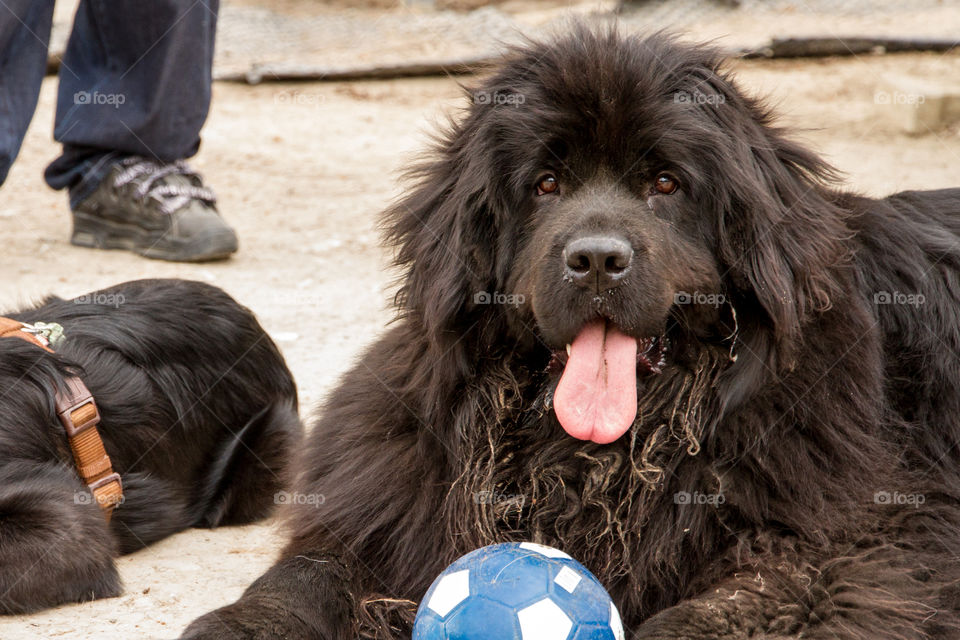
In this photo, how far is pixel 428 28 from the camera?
13.8 metres

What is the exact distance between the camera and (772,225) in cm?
312

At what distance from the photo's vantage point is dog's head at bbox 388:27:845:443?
301 centimetres

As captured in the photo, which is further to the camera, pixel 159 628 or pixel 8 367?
pixel 8 367

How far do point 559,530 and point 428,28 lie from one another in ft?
37.2

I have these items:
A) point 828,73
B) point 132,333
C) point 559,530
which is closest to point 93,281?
point 132,333

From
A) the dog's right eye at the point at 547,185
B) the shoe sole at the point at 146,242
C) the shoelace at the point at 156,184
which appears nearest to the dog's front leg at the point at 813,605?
the dog's right eye at the point at 547,185

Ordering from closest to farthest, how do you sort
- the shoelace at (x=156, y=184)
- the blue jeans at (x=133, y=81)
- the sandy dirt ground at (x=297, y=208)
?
the sandy dirt ground at (x=297, y=208) → the blue jeans at (x=133, y=81) → the shoelace at (x=156, y=184)

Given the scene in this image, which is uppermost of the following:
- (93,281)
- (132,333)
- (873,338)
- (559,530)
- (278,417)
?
(873,338)

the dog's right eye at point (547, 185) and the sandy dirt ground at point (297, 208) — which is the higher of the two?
the dog's right eye at point (547, 185)

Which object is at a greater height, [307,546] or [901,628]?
[901,628]

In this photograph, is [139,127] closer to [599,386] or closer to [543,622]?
[599,386]

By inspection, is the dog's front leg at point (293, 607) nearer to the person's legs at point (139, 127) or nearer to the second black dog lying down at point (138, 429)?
the second black dog lying down at point (138, 429)

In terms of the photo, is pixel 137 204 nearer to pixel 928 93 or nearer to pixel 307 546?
pixel 307 546

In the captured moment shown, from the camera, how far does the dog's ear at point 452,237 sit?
3.22 m
